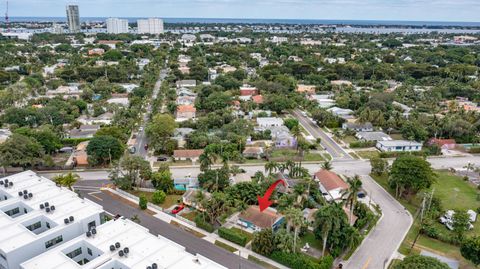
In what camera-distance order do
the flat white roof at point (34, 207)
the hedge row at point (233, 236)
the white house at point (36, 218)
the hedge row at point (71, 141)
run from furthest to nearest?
1. the hedge row at point (71, 141)
2. the hedge row at point (233, 236)
3. the flat white roof at point (34, 207)
4. the white house at point (36, 218)

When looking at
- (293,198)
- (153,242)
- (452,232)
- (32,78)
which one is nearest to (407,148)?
(452,232)

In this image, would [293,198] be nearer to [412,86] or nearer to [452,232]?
[452,232]

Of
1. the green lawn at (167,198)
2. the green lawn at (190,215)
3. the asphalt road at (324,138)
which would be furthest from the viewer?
the asphalt road at (324,138)

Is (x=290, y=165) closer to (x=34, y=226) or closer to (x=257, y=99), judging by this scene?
(x=34, y=226)

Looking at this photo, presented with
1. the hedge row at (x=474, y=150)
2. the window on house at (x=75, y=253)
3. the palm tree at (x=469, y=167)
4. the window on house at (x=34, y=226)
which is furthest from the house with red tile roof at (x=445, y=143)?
the window on house at (x=34, y=226)

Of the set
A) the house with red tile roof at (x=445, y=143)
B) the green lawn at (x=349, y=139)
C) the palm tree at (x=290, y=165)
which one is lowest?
the green lawn at (x=349, y=139)

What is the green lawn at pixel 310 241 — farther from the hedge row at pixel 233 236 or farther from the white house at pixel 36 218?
the white house at pixel 36 218

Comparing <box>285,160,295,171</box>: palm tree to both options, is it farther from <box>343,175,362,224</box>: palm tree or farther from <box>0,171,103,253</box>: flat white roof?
<box>0,171,103,253</box>: flat white roof
